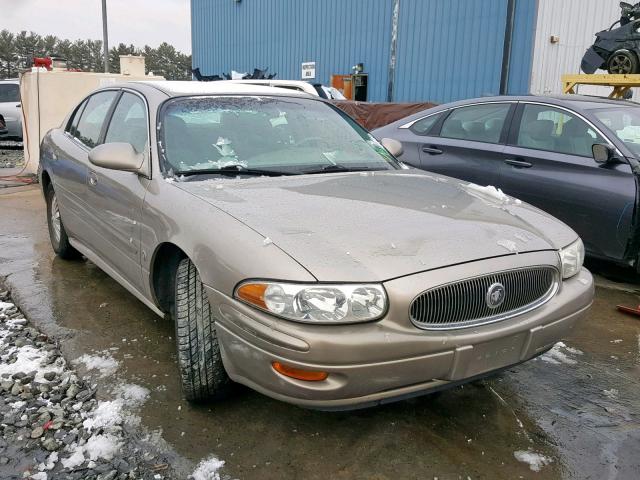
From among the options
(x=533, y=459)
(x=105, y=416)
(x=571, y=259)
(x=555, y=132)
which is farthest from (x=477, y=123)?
(x=105, y=416)

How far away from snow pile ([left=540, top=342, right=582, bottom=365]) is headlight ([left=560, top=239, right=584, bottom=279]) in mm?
746

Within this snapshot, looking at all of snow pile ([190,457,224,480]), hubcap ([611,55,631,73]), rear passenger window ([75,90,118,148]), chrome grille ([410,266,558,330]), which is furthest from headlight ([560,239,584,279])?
hubcap ([611,55,631,73])

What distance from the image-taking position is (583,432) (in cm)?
264

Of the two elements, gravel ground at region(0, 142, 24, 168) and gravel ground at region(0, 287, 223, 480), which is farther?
gravel ground at region(0, 142, 24, 168)

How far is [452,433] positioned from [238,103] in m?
2.21

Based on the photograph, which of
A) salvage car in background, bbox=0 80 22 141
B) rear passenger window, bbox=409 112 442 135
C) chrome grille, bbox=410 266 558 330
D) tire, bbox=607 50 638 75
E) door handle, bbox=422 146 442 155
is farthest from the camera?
salvage car in background, bbox=0 80 22 141

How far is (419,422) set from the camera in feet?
8.76

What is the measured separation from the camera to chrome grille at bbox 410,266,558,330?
84.4 inches

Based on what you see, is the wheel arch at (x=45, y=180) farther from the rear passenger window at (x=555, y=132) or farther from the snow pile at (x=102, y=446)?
the rear passenger window at (x=555, y=132)

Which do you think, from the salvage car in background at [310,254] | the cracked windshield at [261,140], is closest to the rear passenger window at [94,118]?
the salvage car in background at [310,254]

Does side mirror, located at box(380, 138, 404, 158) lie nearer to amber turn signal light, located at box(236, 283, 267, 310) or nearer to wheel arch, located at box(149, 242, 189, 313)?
wheel arch, located at box(149, 242, 189, 313)

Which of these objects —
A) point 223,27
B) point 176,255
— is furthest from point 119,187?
point 223,27

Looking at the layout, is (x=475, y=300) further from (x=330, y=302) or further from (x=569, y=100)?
(x=569, y=100)

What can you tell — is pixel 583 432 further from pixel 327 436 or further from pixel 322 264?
pixel 322 264
